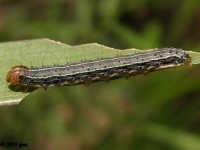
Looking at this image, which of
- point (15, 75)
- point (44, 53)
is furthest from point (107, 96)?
point (15, 75)

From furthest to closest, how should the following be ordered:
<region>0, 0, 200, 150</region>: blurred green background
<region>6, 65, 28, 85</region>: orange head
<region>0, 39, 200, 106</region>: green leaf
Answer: <region>0, 0, 200, 150</region>: blurred green background < <region>0, 39, 200, 106</region>: green leaf < <region>6, 65, 28, 85</region>: orange head

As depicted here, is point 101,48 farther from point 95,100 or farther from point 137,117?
point 95,100

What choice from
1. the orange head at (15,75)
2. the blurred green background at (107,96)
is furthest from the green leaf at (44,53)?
the blurred green background at (107,96)

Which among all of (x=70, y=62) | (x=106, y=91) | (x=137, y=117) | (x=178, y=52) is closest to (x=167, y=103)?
(x=137, y=117)

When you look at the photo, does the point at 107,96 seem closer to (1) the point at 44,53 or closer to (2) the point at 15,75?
(1) the point at 44,53

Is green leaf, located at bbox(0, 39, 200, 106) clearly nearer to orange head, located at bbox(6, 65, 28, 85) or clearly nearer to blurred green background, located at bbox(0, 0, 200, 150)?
orange head, located at bbox(6, 65, 28, 85)

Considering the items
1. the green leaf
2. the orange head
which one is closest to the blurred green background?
the green leaf

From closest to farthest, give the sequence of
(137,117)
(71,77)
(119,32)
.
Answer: (71,77) < (137,117) < (119,32)
